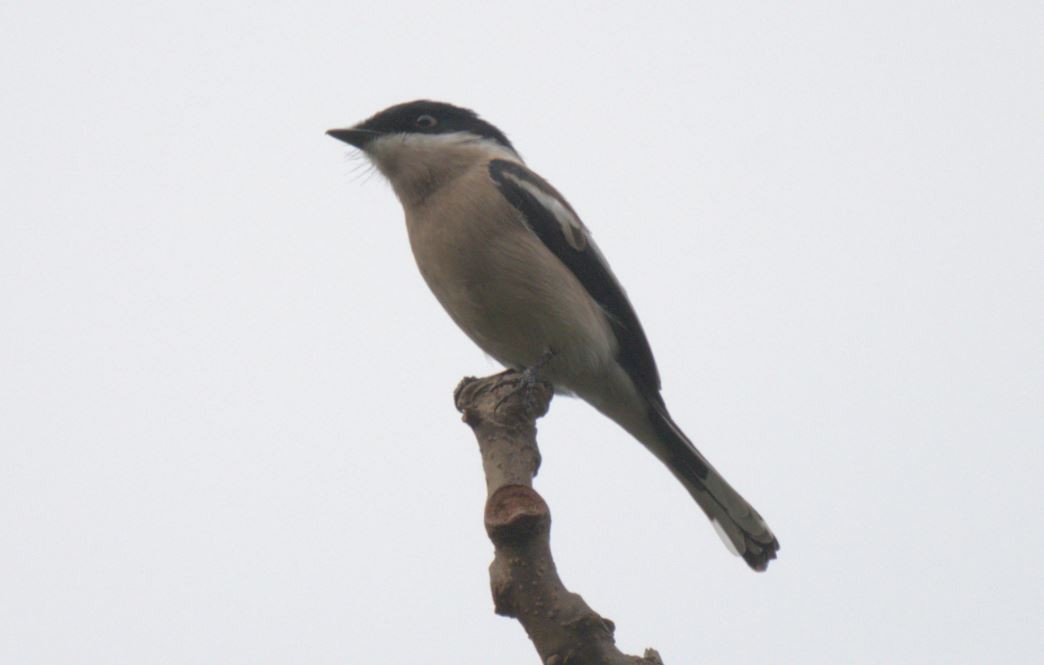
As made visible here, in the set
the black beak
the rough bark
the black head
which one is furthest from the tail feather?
the rough bark

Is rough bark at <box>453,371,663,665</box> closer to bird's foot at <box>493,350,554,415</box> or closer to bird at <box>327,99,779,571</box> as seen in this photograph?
bird's foot at <box>493,350,554,415</box>

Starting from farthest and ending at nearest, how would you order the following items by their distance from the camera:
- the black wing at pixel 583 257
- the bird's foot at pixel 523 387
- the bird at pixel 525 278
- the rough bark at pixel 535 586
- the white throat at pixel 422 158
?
the white throat at pixel 422 158 → the black wing at pixel 583 257 → the bird at pixel 525 278 → the bird's foot at pixel 523 387 → the rough bark at pixel 535 586

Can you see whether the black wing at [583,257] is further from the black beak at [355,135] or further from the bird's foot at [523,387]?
the bird's foot at [523,387]

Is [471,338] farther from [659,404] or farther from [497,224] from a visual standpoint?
[659,404]

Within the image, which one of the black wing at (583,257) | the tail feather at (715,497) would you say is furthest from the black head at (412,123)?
the tail feather at (715,497)

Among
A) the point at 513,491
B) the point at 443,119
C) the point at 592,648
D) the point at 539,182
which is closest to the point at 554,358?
the point at 539,182

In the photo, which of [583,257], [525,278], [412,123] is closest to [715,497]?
[583,257]

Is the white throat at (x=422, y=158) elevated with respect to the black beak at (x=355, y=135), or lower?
lower
